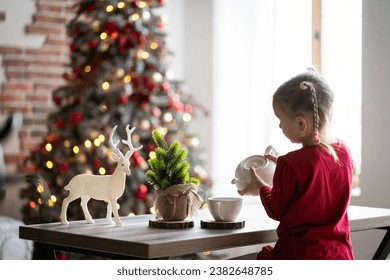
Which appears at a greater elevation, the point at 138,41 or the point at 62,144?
the point at 138,41

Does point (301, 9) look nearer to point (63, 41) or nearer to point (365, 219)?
point (63, 41)

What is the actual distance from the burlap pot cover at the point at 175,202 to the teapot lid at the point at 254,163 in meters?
0.24

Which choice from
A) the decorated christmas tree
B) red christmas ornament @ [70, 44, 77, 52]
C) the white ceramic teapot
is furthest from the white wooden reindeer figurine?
red christmas ornament @ [70, 44, 77, 52]

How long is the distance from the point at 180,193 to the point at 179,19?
3369mm

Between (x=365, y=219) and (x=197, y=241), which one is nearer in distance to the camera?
(x=197, y=241)

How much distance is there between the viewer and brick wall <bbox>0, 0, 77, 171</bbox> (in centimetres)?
468

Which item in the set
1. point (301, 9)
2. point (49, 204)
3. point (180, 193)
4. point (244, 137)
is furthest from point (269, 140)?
point (180, 193)

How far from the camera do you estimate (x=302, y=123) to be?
2213 millimetres

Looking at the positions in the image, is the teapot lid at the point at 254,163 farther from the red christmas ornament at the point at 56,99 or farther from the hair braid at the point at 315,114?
the red christmas ornament at the point at 56,99

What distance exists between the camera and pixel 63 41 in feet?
16.1

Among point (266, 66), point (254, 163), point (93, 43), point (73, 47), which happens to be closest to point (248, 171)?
point (254, 163)

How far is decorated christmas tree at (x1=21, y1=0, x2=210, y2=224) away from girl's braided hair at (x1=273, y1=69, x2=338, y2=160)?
193cm

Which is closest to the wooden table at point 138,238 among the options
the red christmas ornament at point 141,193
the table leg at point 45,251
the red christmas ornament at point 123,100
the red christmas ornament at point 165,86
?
the table leg at point 45,251

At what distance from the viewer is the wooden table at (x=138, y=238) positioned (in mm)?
1928
